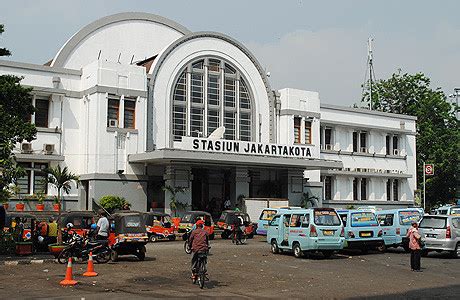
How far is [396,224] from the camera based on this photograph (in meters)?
25.9

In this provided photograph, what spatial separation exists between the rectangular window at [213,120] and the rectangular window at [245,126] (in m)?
2.13

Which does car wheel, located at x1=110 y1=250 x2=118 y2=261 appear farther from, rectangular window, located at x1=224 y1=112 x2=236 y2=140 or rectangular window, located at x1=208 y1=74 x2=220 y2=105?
rectangular window, located at x1=224 y1=112 x2=236 y2=140

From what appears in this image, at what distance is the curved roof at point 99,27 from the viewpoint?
40428mm

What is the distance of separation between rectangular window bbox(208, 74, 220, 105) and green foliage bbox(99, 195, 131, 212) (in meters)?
9.44

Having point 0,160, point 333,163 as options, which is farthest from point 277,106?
point 0,160

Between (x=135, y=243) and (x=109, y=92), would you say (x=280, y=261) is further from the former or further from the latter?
(x=109, y=92)

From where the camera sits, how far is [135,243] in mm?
21156

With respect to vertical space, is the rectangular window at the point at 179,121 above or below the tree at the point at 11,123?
above

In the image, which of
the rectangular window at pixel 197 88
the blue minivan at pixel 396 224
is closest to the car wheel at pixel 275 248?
the blue minivan at pixel 396 224

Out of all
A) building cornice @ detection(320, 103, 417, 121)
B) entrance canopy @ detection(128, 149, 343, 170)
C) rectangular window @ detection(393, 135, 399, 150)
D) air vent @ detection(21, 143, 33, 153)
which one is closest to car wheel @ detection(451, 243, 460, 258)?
entrance canopy @ detection(128, 149, 343, 170)

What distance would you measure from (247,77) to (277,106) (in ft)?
10.2

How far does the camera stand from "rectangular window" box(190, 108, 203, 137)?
132ft

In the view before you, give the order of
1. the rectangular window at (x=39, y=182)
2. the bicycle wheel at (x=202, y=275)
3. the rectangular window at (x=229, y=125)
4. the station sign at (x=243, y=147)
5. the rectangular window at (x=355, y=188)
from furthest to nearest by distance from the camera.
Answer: the rectangular window at (x=355, y=188)
the rectangular window at (x=229, y=125)
the rectangular window at (x=39, y=182)
the station sign at (x=243, y=147)
the bicycle wheel at (x=202, y=275)

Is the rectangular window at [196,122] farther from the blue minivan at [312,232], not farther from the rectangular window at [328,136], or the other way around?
the blue minivan at [312,232]
